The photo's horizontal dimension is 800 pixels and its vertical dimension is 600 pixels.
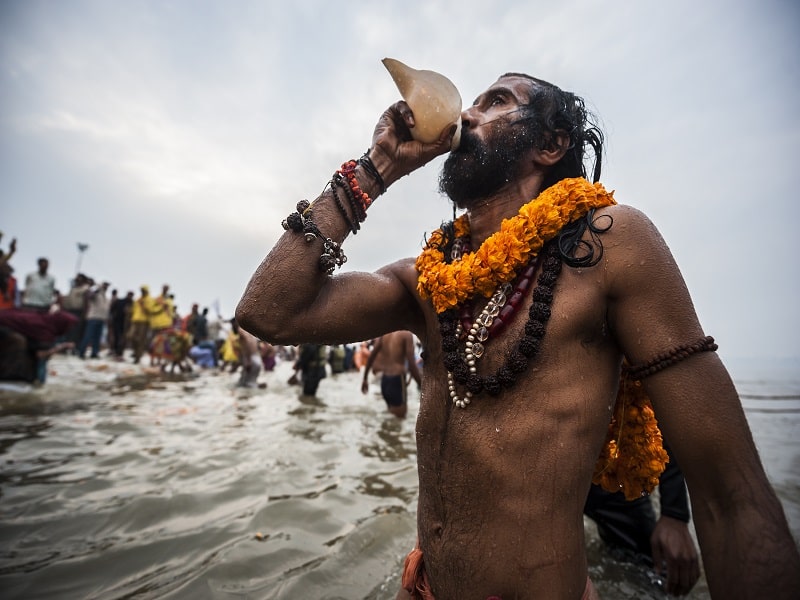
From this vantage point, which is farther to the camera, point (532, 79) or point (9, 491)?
point (9, 491)

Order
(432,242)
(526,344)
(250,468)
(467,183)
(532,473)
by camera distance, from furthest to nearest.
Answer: (250,468) < (432,242) < (467,183) < (526,344) < (532,473)

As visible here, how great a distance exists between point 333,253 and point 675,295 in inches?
47.9

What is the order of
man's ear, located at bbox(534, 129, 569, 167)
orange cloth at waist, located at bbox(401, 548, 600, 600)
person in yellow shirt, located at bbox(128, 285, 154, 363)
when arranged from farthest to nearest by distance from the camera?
person in yellow shirt, located at bbox(128, 285, 154, 363) < man's ear, located at bbox(534, 129, 569, 167) < orange cloth at waist, located at bbox(401, 548, 600, 600)

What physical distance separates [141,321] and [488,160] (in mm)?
15333

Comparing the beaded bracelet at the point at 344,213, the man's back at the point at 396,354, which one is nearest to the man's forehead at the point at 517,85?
the beaded bracelet at the point at 344,213

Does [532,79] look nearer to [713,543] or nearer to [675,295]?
[675,295]

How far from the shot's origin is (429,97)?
186 cm

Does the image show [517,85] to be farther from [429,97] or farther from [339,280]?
[339,280]

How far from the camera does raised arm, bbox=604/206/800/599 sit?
3.62ft

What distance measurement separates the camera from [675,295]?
1.27 m

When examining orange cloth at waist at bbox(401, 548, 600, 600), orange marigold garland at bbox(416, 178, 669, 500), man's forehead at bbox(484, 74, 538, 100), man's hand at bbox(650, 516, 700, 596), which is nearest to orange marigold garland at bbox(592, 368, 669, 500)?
orange marigold garland at bbox(416, 178, 669, 500)

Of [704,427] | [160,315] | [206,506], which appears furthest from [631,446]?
[160,315]

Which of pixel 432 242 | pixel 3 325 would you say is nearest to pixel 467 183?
pixel 432 242

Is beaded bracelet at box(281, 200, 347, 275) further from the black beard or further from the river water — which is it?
the river water
